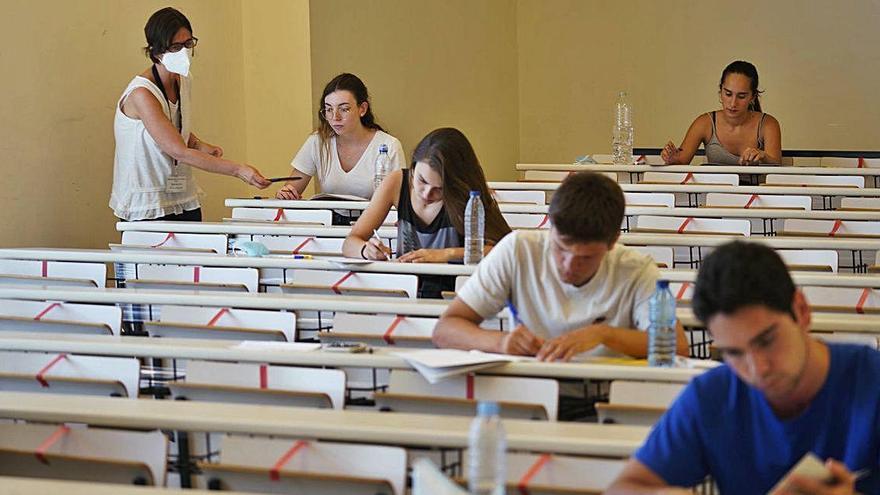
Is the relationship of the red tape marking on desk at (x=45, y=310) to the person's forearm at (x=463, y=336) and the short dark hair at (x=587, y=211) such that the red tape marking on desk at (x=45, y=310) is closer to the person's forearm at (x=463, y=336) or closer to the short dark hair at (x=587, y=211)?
the person's forearm at (x=463, y=336)

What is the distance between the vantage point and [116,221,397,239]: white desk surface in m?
5.92

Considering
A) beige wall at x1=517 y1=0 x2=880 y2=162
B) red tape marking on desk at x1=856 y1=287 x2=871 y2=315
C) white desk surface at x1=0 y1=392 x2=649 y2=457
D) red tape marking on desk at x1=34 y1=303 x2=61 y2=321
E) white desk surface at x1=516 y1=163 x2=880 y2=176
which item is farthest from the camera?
beige wall at x1=517 y1=0 x2=880 y2=162

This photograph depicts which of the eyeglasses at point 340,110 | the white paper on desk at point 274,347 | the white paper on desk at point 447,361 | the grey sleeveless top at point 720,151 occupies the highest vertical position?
the eyeglasses at point 340,110

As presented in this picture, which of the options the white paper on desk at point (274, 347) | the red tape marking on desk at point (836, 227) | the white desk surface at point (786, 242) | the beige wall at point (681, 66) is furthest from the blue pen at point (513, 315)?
the beige wall at point (681, 66)

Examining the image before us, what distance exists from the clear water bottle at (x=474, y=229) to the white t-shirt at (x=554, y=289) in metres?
1.09

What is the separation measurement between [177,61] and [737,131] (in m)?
3.74

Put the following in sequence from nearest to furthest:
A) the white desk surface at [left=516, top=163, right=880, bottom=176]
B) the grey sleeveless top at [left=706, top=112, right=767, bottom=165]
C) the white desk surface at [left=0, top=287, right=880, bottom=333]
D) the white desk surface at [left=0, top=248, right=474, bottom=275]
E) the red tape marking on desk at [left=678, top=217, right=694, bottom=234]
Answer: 1. the white desk surface at [left=0, top=287, right=880, bottom=333]
2. the white desk surface at [left=0, top=248, right=474, bottom=275]
3. the red tape marking on desk at [left=678, top=217, right=694, bottom=234]
4. the white desk surface at [left=516, top=163, right=880, bottom=176]
5. the grey sleeveless top at [left=706, top=112, right=767, bottom=165]

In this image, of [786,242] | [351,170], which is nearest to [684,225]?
[786,242]

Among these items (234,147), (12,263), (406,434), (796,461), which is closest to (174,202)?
(12,263)

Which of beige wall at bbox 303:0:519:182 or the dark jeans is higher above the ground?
beige wall at bbox 303:0:519:182

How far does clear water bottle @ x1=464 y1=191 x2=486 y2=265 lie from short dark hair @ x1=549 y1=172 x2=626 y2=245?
1.39 meters

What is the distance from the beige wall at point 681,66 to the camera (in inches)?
479

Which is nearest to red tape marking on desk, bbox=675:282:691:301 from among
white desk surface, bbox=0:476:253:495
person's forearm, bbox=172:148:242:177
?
white desk surface, bbox=0:476:253:495

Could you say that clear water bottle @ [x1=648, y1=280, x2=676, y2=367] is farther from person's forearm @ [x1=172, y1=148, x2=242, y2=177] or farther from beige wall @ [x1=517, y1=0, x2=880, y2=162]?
beige wall @ [x1=517, y1=0, x2=880, y2=162]
